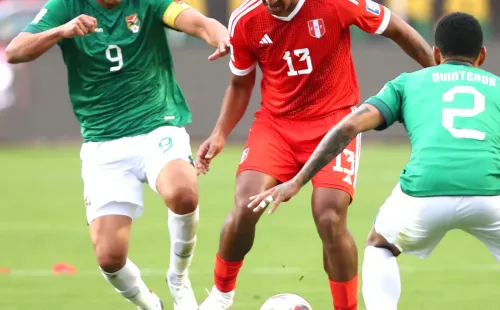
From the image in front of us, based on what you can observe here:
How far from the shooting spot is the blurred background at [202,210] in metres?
8.92

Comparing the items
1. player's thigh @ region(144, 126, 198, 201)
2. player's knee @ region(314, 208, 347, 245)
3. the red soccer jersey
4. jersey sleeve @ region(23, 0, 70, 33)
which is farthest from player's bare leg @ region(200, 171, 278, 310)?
jersey sleeve @ region(23, 0, 70, 33)

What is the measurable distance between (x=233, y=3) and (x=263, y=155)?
12.9m

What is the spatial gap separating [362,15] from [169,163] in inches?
62.7

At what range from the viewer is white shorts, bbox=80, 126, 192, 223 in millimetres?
7477

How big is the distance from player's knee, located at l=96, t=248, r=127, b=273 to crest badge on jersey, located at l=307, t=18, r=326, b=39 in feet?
6.18

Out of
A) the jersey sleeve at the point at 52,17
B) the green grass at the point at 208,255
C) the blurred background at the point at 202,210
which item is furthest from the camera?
the blurred background at the point at 202,210

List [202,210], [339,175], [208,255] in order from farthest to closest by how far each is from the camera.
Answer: [202,210]
[208,255]
[339,175]

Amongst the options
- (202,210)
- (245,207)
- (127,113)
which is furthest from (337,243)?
(202,210)

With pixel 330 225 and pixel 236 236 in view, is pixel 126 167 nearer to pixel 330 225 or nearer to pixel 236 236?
pixel 236 236

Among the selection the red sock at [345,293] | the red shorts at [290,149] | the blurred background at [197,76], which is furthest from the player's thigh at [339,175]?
the blurred background at [197,76]

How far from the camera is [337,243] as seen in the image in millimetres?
6930

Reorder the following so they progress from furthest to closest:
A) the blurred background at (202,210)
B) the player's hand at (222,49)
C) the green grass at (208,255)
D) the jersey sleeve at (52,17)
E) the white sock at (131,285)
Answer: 1. the blurred background at (202,210)
2. the green grass at (208,255)
3. the jersey sleeve at (52,17)
4. the white sock at (131,285)
5. the player's hand at (222,49)

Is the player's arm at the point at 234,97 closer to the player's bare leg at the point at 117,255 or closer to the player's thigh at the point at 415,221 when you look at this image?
the player's bare leg at the point at 117,255

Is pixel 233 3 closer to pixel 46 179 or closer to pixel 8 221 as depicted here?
pixel 46 179
